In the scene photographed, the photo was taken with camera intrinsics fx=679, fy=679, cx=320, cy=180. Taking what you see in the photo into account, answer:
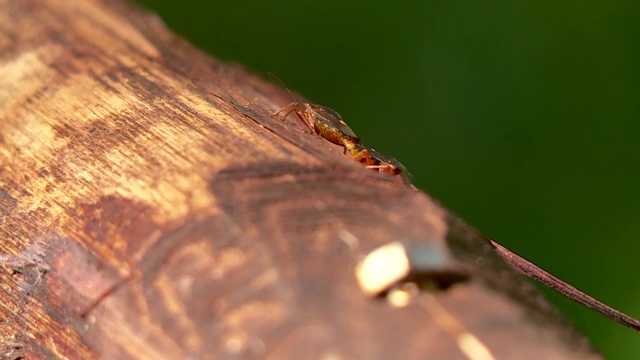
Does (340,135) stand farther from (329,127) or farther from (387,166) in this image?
(387,166)

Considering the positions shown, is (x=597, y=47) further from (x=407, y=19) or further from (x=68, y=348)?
(x=68, y=348)

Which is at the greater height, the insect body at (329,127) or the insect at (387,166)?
the insect at (387,166)

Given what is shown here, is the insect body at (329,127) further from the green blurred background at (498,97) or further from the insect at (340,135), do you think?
the green blurred background at (498,97)

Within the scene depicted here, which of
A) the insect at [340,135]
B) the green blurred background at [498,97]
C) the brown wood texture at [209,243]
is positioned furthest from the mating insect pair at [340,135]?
the green blurred background at [498,97]

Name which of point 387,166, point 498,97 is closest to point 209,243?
point 387,166

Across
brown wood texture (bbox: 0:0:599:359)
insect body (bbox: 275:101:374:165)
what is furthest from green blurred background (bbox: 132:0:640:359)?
brown wood texture (bbox: 0:0:599:359)

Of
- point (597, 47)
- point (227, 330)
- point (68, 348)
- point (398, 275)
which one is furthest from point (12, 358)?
point (597, 47)
